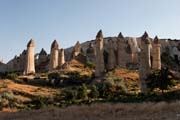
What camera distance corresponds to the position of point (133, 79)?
61938 mm

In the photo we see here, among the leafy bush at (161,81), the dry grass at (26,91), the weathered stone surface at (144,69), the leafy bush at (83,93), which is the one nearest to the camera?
the leafy bush at (161,81)

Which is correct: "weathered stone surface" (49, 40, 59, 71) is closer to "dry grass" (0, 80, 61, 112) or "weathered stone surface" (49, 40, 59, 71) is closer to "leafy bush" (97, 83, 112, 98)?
"dry grass" (0, 80, 61, 112)

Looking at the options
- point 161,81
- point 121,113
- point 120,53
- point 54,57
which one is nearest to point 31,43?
point 54,57

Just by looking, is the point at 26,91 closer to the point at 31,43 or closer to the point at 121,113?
the point at 31,43

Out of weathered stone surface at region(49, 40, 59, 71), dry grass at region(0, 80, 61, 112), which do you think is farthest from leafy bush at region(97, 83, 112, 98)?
weathered stone surface at region(49, 40, 59, 71)

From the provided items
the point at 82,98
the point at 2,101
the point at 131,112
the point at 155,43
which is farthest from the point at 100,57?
the point at 131,112

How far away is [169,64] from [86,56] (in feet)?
71.1

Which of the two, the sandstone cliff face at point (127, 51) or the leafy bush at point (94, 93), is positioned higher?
the sandstone cliff face at point (127, 51)

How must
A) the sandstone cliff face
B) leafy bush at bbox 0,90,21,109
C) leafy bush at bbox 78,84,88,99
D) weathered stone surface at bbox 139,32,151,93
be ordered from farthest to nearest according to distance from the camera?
the sandstone cliff face < weathered stone surface at bbox 139,32,151,93 < leafy bush at bbox 78,84,88,99 < leafy bush at bbox 0,90,21,109

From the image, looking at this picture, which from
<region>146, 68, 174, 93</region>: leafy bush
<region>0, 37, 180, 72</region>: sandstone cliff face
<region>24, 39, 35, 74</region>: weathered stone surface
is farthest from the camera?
<region>0, 37, 180, 72</region>: sandstone cliff face

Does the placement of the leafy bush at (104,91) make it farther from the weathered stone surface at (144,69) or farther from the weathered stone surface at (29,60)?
the weathered stone surface at (29,60)

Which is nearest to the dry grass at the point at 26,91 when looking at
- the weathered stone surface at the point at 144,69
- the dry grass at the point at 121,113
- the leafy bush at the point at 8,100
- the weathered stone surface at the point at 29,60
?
the leafy bush at the point at 8,100

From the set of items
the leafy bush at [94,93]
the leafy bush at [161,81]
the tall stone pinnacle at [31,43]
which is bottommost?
the leafy bush at [94,93]

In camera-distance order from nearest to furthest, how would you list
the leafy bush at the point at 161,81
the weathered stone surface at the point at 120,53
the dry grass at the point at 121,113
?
the dry grass at the point at 121,113 → the leafy bush at the point at 161,81 → the weathered stone surface at the point at 120,53
